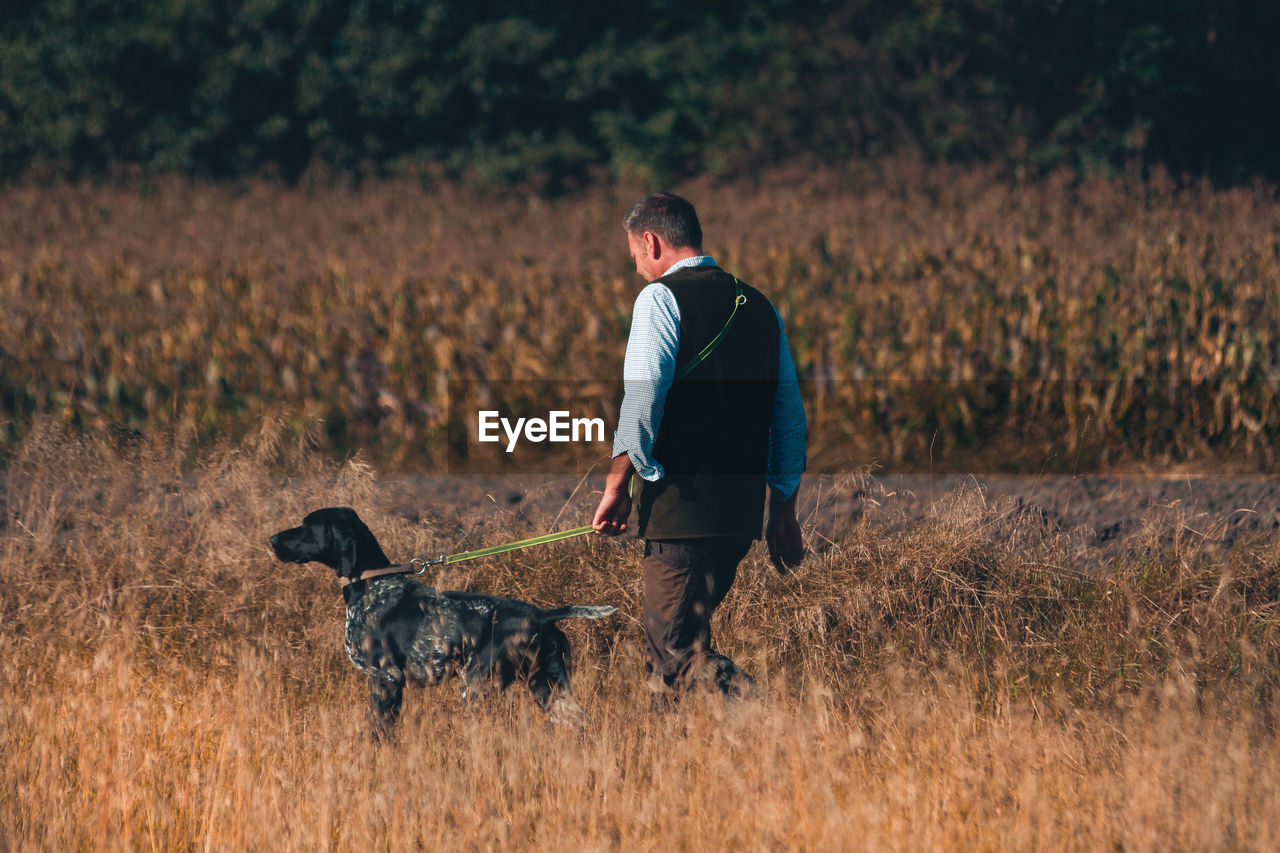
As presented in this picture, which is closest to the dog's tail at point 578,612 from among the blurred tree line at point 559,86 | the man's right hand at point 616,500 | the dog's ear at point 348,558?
the man's right hand at point 616,500

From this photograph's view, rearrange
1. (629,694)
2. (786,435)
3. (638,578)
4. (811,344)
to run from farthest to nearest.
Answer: (811,344)
(638,578)
(629,694)
(786,435)

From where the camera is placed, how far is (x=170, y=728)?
11.6ft

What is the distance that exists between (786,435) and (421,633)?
4.28 ft

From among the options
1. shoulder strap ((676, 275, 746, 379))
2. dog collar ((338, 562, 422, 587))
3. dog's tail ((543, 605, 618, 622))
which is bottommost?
dog's tail ((543, 605, 618, 622))

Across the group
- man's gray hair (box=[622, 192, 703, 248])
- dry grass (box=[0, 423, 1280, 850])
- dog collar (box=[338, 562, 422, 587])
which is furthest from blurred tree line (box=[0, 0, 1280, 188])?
dog collar (box=[338, 562, 422, 587])

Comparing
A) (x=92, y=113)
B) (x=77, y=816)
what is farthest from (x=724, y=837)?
(x=92, y=113)

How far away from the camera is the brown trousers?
11.1 ft

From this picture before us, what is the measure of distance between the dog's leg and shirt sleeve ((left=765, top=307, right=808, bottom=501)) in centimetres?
136

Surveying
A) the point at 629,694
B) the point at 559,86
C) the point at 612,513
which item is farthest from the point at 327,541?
the point at 559,86

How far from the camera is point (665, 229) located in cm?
336

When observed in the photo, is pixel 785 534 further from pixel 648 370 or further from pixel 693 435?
pixel 648 370

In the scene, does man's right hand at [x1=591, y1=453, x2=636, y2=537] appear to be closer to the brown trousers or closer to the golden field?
the brown trousers

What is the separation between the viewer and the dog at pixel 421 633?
11.6ft

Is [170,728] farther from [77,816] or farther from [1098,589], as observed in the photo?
[1098,589]
